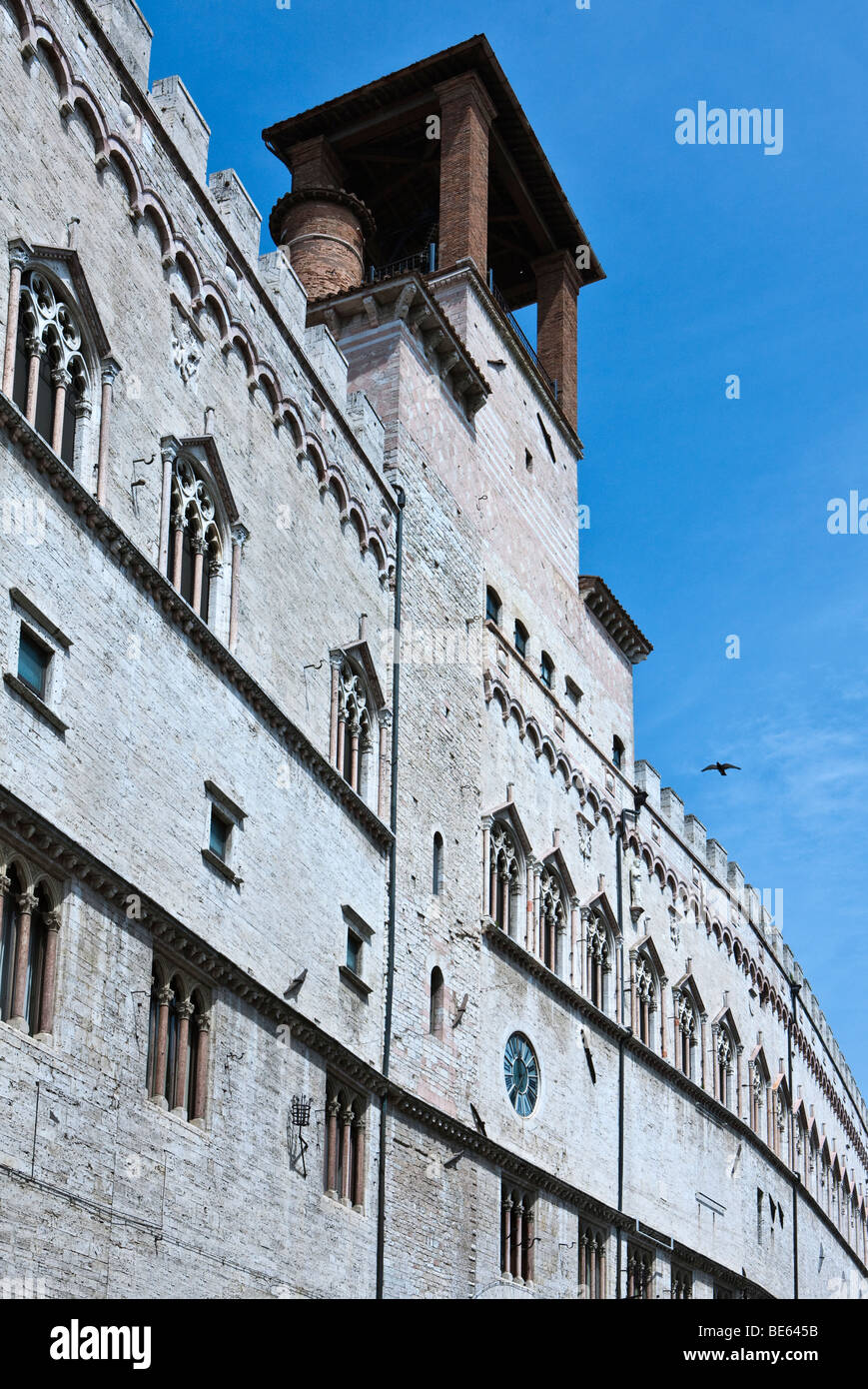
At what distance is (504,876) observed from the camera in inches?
1031

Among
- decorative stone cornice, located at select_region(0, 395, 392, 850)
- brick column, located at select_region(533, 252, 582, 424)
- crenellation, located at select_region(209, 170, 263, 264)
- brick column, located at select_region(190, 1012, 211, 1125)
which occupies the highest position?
brick column, located at select_region(533, 252, 582, 424)

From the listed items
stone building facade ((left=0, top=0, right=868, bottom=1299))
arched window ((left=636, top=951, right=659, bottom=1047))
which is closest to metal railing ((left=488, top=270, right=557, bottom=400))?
stone building facade ((left=0, top=0, right=868, bottom=1299))

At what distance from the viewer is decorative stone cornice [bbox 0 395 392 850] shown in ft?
48.9

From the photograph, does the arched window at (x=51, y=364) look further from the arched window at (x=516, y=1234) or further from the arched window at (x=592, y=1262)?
the arched window at (x=592, y=1262)

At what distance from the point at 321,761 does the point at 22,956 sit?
21.2 ft

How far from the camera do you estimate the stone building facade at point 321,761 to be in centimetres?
1507

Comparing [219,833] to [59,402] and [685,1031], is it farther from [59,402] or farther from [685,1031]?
[685,1031]

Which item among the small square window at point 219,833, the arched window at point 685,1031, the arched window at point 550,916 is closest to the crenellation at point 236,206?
the small square window at point 219,833

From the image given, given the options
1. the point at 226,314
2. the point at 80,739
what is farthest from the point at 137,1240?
the point at 226,314

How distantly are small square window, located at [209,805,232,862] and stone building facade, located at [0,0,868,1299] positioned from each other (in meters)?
0.05

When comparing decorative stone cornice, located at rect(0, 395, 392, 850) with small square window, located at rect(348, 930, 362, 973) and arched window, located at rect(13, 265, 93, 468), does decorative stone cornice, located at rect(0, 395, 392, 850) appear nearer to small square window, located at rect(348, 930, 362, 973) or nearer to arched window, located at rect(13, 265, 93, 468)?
arched window, located at rect(13, 265, 93, 468)

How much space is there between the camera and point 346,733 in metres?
21.7

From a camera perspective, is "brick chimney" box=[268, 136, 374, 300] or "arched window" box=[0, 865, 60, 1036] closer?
"arched window" box=[0, 865, 60, 1036]
